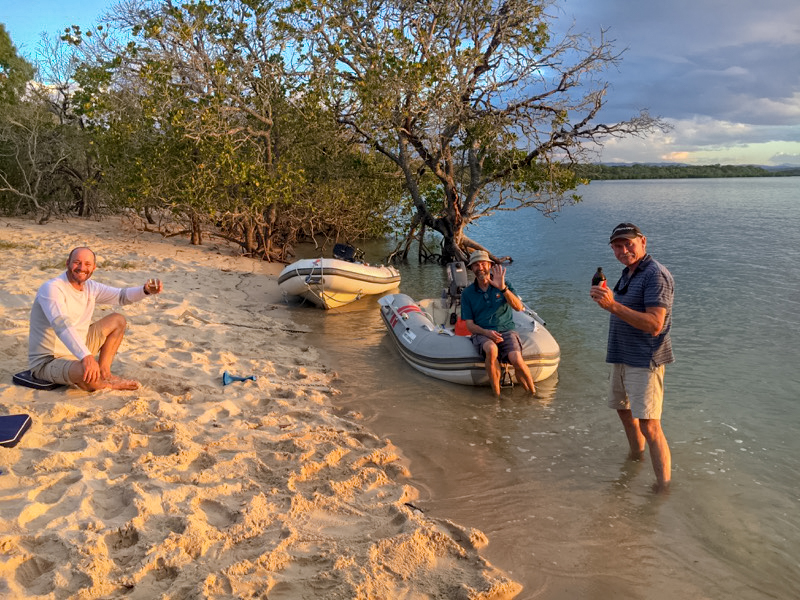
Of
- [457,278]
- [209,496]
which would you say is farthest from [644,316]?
[457,278]

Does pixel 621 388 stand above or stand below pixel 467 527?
above

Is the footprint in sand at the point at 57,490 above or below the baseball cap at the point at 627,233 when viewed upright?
below

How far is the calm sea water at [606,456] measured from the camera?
11.7 ft

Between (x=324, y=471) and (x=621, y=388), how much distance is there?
2282 mm

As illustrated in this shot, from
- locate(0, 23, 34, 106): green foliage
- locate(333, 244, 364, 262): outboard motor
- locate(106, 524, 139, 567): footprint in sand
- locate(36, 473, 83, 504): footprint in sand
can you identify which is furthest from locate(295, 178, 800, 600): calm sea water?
locate(0, 23, 34, 106): green foliage

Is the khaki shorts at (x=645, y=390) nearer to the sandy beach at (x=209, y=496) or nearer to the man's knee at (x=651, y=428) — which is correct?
the man's knee at (x=651, y=428)

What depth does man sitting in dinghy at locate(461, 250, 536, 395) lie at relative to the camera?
21.4ft

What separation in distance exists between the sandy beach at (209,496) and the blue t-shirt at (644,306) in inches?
65.0

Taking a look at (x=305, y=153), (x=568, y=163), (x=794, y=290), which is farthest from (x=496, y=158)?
(x=794, y=290)

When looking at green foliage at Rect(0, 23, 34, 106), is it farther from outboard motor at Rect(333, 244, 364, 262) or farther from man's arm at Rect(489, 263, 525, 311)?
man's arm at Rect(489, 263, 525, 311)

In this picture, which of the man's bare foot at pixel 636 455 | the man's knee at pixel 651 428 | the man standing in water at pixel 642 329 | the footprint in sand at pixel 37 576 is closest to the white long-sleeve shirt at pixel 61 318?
the footprint in sand at pixel 37 576

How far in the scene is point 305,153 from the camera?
48.6ft

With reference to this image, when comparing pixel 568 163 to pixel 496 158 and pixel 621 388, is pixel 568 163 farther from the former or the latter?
pixel 621 388

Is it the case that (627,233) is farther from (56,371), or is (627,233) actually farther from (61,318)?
(56,371)
